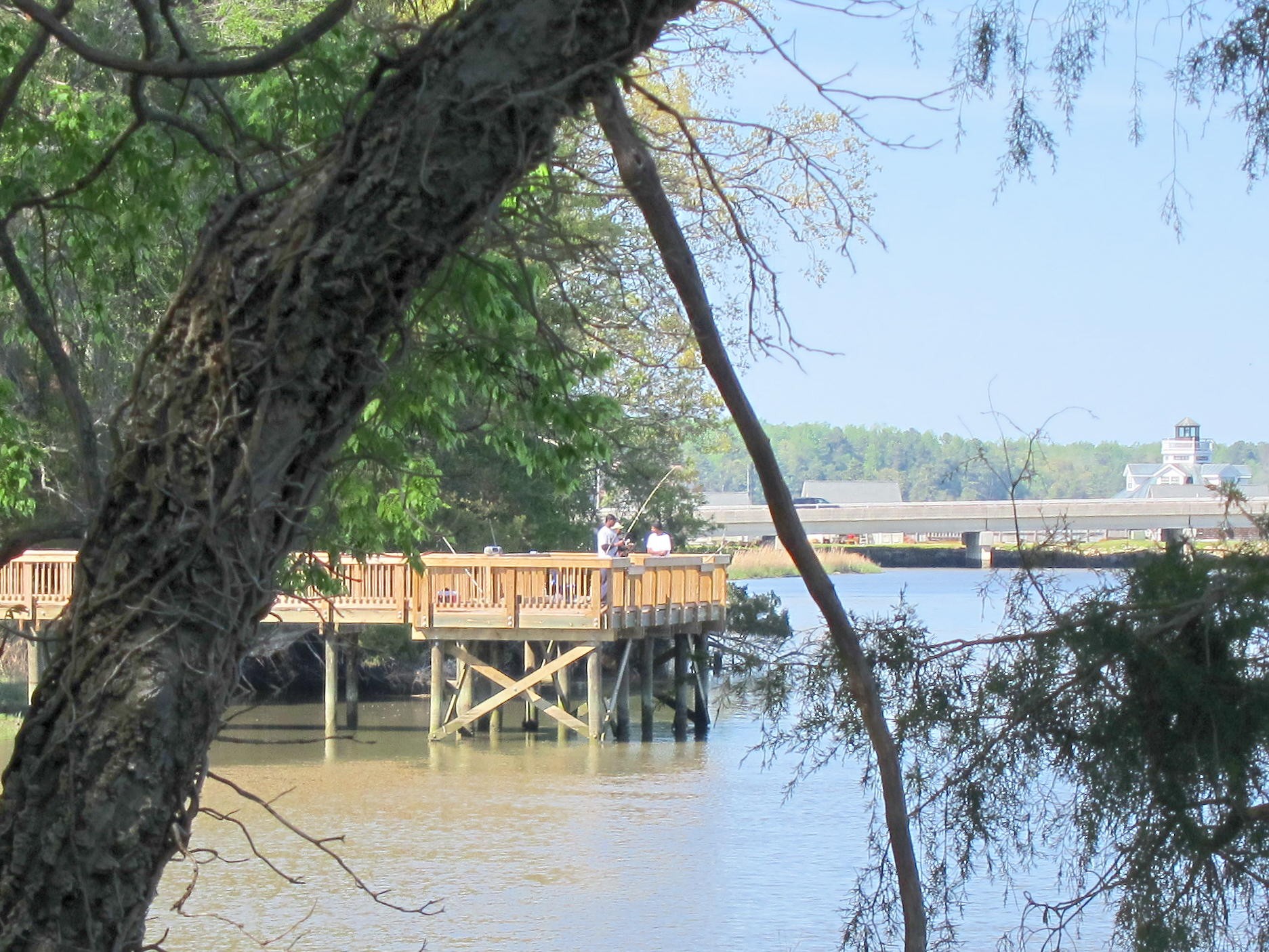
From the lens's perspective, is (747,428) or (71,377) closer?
(747,428)

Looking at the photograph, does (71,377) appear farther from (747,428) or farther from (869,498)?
(869,498)

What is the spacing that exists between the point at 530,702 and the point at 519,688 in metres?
1.54

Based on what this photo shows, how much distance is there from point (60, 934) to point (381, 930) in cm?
1225

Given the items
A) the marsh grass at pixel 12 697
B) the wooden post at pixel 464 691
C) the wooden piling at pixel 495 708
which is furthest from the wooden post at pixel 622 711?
the marsh grass at pixel 12 697


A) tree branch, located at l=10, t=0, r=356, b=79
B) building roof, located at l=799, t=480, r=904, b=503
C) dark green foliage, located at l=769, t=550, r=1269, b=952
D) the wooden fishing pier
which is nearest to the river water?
the wooden fishing pier

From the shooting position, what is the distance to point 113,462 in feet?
8.55

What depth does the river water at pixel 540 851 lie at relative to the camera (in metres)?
13.8

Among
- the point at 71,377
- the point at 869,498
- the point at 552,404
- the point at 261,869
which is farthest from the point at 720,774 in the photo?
the point at 869,498

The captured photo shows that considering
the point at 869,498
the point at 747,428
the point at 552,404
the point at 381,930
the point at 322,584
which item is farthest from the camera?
the point at 869,498

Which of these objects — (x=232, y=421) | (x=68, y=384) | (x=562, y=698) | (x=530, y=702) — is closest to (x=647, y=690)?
(x=562, y=698)

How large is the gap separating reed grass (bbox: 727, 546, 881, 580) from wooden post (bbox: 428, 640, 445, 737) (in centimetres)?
1088

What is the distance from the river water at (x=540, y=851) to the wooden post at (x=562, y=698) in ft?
1.24

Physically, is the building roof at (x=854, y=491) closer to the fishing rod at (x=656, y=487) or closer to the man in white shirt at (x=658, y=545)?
the fishing rod at (x=656, y=487)

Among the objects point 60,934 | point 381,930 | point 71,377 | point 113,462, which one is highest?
point 71,377
